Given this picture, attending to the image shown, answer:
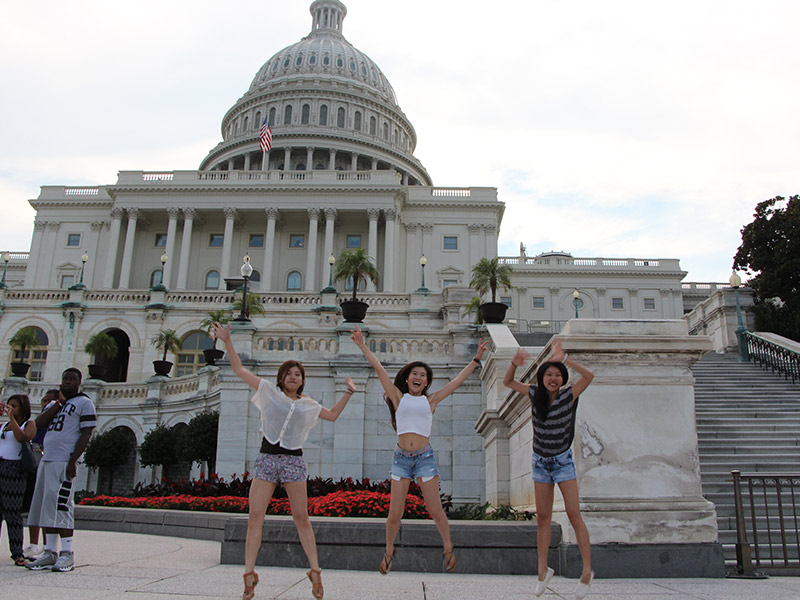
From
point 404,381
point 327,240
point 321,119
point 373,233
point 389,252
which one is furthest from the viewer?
point 321,119

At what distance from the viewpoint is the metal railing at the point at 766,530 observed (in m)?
7.98

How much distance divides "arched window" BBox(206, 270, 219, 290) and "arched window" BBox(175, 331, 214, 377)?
26656 mm

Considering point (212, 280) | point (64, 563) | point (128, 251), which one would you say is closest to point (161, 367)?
point (64, 563)

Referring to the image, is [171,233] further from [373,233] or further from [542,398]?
[542,398]

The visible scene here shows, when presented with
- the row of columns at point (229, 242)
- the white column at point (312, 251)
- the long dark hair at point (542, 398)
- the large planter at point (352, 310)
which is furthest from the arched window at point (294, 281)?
the long dark hair at point (542, 398)

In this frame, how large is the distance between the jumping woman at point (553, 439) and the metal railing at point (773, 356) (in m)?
15.6

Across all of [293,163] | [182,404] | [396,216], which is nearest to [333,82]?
[293,163]

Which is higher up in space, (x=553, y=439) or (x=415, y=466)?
(x=553, y=439)

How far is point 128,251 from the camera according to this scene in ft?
220

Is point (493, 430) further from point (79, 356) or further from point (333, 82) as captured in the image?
point (333, 82)

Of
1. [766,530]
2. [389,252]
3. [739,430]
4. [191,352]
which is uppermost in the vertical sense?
[389,252]

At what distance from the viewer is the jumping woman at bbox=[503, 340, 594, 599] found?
6.40m

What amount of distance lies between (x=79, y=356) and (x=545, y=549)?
127ft

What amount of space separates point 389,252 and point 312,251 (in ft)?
23.6
